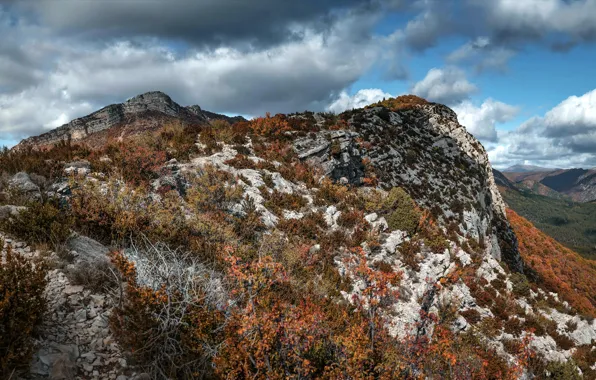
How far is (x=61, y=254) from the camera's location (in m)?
6.41

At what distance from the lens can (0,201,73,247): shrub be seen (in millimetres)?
6711

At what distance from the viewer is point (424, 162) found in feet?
93.3

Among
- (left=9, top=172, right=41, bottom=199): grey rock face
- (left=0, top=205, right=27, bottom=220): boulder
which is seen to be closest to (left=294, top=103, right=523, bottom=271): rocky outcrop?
(left=9, top=172, right=41, bottom=199): grey rock face

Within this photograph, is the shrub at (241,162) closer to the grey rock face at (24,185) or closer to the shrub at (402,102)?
the grey rock face at (24,185)

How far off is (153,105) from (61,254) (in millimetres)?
46906

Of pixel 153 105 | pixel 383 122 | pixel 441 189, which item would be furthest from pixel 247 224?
pixel 153 105

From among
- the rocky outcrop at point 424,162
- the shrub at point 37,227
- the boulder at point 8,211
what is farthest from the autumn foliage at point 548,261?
the boulder at point 8,211

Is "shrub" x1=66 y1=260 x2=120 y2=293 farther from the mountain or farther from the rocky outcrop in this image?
the mountain

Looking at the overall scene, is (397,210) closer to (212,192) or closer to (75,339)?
(212,192)

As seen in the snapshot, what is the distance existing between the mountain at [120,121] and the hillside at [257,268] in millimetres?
24462

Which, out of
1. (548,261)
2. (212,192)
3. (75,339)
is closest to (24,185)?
(212,192)

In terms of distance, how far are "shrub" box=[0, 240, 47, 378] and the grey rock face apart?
500 centimetres

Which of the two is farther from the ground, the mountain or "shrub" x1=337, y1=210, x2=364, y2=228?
the mountain

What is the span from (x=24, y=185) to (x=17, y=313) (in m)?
6.68
